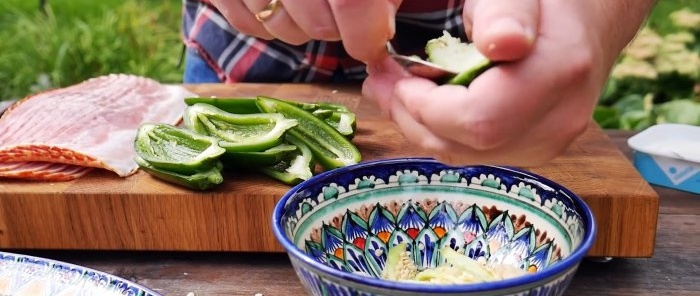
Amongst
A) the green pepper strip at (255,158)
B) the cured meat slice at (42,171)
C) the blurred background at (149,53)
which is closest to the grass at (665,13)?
the blurred background at (149,53)

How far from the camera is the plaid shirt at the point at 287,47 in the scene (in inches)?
62.5

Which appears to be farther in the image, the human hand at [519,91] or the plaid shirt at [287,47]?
the plaid shirt at [287,47]

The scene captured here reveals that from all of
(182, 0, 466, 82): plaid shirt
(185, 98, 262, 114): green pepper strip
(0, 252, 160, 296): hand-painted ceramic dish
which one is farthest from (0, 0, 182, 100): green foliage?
(0, 252, 160, 296): hand-painted ceramic dish

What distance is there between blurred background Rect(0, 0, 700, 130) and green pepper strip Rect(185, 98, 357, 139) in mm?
1167

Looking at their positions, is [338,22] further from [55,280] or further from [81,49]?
[81,49]

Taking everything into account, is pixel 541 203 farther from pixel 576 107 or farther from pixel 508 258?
pixel 576 107

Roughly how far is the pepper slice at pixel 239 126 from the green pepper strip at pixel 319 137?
3cm

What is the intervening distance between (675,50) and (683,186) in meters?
1.87

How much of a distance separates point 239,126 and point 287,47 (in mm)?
410

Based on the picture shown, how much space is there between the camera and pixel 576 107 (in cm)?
76

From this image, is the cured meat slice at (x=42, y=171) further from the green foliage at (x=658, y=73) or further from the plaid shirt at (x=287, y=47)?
the green foliage at (x=658, y=73)

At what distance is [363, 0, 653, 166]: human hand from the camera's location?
28.0 inches

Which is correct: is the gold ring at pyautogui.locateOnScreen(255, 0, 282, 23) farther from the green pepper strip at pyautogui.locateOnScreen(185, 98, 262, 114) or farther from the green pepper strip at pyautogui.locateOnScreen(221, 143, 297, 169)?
the green pepper strip at pyautogui.locateOnScreen(185, 98, 262, 114)

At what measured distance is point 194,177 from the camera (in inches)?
44.4
